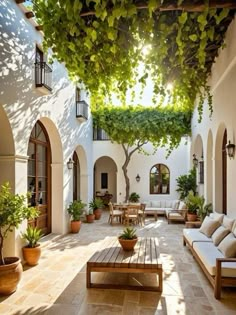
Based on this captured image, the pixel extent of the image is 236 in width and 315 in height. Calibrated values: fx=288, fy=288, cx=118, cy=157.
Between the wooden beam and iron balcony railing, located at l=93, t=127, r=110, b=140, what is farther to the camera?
iron balcony railing, located at l=93, t=127, r=110, b=140

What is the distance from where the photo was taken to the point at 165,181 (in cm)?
1522

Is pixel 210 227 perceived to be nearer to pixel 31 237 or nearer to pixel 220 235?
pixel 220 235

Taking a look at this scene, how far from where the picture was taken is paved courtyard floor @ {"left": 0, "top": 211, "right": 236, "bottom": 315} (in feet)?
13.2

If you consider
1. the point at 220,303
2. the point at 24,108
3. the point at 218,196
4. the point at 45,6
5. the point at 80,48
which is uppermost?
the point at 45,6

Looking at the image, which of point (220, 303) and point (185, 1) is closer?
point (185, 1)

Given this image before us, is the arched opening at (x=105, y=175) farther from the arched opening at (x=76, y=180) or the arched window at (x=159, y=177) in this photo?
the arched opening at (x=76, y=180)

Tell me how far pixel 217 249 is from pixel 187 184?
789cm

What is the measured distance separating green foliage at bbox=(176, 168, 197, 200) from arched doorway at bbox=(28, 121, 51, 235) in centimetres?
680

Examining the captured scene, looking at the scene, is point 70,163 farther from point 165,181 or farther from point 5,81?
point 165,181

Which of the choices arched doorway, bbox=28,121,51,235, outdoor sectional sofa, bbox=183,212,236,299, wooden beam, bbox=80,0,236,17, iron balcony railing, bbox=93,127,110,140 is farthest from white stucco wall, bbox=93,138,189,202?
wooden beam, bbox=80,0,236,17

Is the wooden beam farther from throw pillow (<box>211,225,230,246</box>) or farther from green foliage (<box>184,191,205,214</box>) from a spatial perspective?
green foliage (<box>184,191,205,214</box>)

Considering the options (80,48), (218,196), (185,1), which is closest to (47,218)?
(218,196)

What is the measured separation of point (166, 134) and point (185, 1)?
33.4ft

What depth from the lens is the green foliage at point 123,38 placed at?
3.82 meters
